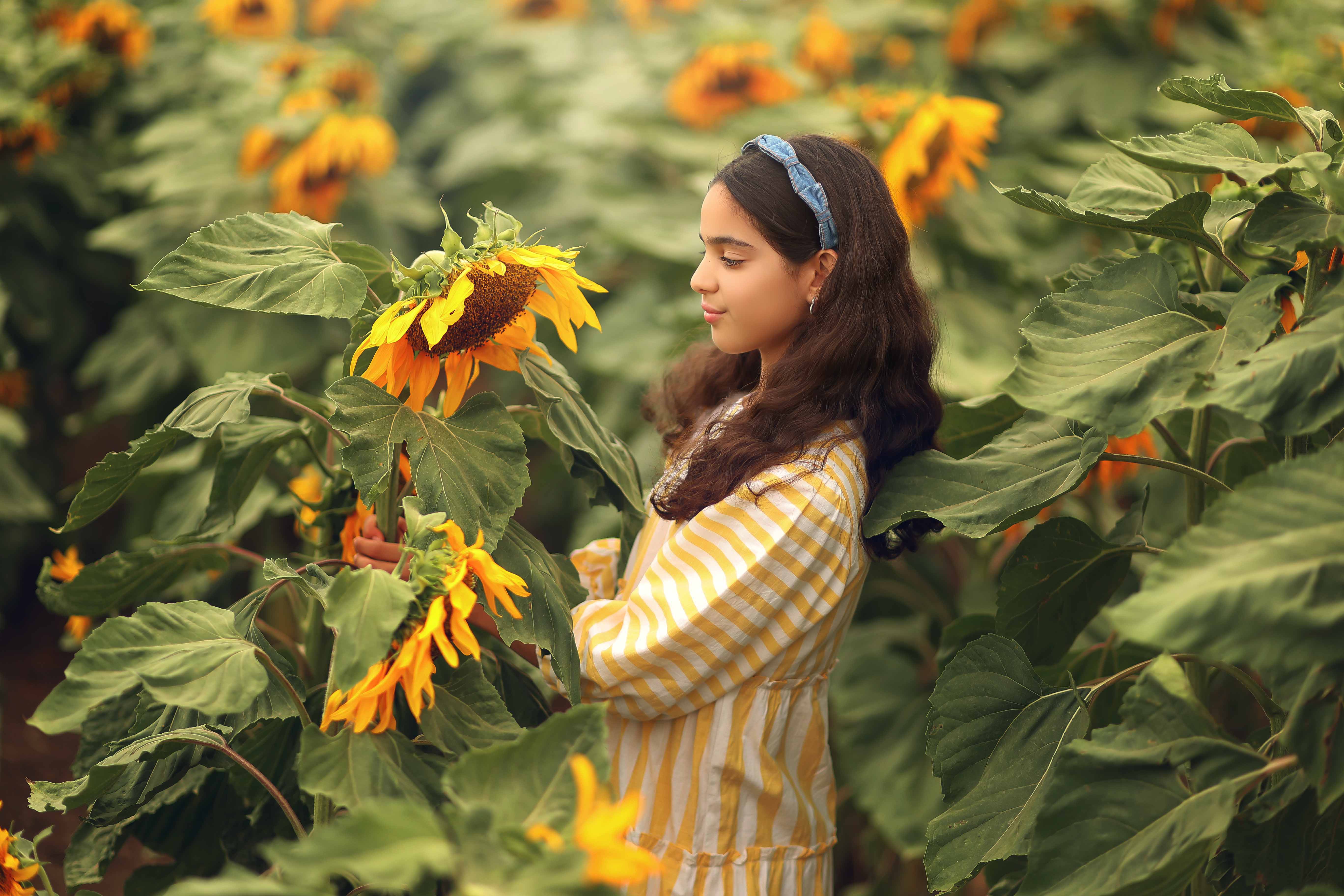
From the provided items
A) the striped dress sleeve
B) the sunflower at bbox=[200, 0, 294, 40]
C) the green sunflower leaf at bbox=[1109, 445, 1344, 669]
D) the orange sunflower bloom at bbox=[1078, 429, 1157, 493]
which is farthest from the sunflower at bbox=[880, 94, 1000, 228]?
the sunflower at bbox=[200, 0, 294, 40]

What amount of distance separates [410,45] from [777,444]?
3.38 meters

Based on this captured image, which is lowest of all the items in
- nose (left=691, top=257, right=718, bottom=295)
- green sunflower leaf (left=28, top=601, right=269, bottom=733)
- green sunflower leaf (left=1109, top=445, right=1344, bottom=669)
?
green sunflower leaf (left=28, top=601, right=269, bottom=733)

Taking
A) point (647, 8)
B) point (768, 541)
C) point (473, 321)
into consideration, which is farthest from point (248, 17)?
point (768, 541)

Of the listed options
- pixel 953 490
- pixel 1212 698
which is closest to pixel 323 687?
pixel 953 490

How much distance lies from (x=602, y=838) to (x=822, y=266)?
768 mm

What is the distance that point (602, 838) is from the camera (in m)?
0.69

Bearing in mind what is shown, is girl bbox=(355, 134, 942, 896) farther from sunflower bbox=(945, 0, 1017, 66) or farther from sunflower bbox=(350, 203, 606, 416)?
sunflower bbox=(945, 0, 1017, 66)

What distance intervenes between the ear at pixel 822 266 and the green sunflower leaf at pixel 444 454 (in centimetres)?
40

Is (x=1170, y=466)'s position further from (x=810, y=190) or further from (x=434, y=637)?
(x=434, y=637)

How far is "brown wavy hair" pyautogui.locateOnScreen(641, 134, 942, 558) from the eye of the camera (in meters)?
1.21

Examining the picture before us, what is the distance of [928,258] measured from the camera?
2.51 meters

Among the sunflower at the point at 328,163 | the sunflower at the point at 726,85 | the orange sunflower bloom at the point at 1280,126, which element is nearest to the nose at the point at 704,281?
the sunflower at the point at 328,163

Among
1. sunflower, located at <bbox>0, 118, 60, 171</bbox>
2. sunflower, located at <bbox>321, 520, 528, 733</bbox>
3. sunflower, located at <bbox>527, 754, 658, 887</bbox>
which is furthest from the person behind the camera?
sunflower, located at <bbox>0, 118, 60, 171</bbox>

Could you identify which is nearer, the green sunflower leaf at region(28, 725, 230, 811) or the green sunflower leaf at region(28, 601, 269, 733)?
the green sunflower leaf at region(28, 601, 269, 733)
